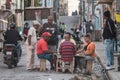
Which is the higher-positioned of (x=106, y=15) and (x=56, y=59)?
(x=106, y=15)

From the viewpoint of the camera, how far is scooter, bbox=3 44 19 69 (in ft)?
65.5

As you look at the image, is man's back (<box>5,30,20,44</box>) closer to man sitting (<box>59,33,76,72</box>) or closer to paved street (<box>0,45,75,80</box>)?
paved street (<box>0,45,75,80</box>)

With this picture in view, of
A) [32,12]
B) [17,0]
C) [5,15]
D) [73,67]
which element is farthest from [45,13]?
[73,67]

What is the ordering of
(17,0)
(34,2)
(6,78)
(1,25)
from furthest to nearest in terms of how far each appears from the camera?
(34,2)
(17,0)
(1,25)
(6,78)

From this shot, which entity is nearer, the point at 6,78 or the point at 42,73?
the point at 6,78

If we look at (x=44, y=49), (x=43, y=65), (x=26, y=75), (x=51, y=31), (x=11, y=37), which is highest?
(x=51, y=31)

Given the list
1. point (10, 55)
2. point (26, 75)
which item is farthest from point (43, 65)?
point (10, 55)

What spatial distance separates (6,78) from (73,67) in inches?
104

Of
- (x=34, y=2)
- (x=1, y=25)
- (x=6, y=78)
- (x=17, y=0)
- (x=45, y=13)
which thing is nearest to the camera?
(x=6, y=78)

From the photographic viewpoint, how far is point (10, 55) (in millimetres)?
20078

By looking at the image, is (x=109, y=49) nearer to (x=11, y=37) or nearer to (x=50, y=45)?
(x=50, y=45)

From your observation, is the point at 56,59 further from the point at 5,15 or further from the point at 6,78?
the point at 5,15

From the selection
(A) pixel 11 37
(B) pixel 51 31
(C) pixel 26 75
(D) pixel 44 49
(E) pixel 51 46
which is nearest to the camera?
(C) pixel 26 75

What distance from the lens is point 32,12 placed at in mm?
57438
